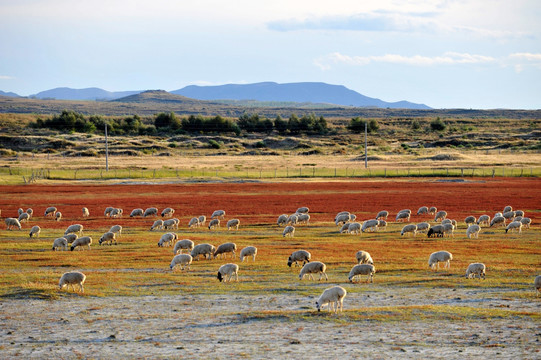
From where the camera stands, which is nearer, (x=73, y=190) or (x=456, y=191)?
(x=456, y=191)

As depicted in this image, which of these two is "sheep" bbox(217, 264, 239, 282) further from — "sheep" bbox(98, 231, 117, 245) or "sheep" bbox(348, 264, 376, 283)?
"sheep" bbox(98, 231, 117, 245)

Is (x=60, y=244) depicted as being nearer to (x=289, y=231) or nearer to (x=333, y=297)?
(x=289, y=231)

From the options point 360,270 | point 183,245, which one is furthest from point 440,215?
point 360,270

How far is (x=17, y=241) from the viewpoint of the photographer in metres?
35.2

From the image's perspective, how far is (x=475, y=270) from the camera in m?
23.6

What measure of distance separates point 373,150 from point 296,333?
131522mm

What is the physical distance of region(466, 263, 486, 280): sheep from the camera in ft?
77.3

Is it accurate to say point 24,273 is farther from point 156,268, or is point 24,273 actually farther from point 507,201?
point 507,201

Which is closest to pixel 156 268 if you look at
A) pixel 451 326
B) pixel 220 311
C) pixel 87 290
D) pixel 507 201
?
pixel 87 290

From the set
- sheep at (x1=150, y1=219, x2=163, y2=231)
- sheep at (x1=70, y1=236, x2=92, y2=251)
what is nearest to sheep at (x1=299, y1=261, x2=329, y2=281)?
sheep at (x1=70, y1=236, x2=92, y2=251)

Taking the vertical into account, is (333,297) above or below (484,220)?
above

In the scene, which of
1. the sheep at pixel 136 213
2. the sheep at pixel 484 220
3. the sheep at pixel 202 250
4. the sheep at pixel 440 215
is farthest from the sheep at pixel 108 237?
the sheep at pixel 484 220

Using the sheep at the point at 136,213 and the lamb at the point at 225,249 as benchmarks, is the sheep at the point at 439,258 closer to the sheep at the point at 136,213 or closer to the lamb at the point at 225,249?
the lamb at the point at 225,249

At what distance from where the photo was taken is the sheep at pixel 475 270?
23547mm
